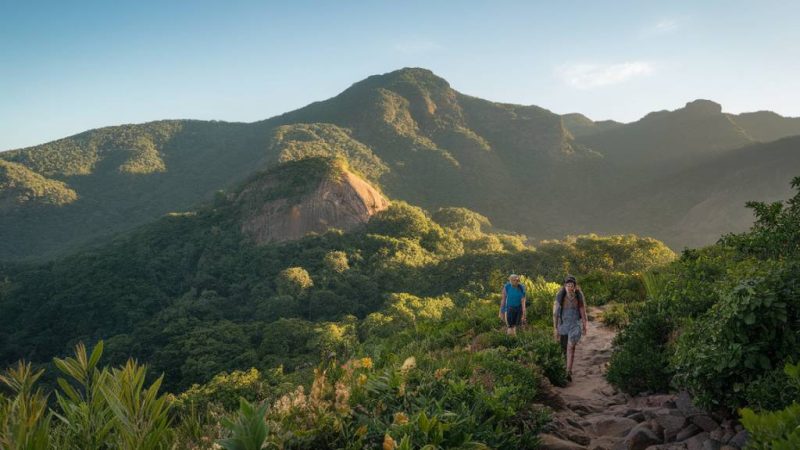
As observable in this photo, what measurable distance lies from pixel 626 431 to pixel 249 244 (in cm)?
4494

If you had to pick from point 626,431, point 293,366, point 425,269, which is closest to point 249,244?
point 425,269

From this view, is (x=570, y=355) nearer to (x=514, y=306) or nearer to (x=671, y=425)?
(x=514, y=306)

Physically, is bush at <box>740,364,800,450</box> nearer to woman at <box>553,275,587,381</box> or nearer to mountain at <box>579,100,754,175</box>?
woman at <box>553,275,587,381</box>

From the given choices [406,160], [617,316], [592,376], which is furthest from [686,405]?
[406,160]

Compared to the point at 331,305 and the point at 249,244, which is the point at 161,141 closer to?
the point at 249,244

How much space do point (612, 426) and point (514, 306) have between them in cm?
366

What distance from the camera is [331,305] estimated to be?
1395 inches

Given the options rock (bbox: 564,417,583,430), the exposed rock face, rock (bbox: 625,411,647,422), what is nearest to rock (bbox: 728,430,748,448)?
rock (bbox: 625,411,647,422)

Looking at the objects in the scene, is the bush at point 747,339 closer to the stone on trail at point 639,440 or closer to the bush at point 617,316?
the stone on trail at point 639,440

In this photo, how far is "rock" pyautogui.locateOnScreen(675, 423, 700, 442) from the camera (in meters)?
3.98

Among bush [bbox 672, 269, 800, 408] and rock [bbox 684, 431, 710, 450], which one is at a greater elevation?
bush [bbox 672, 269, 800, 408]

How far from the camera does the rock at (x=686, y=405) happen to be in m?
4.19

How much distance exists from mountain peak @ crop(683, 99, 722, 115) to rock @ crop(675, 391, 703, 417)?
402ft

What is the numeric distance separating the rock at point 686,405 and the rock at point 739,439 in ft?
1.94
